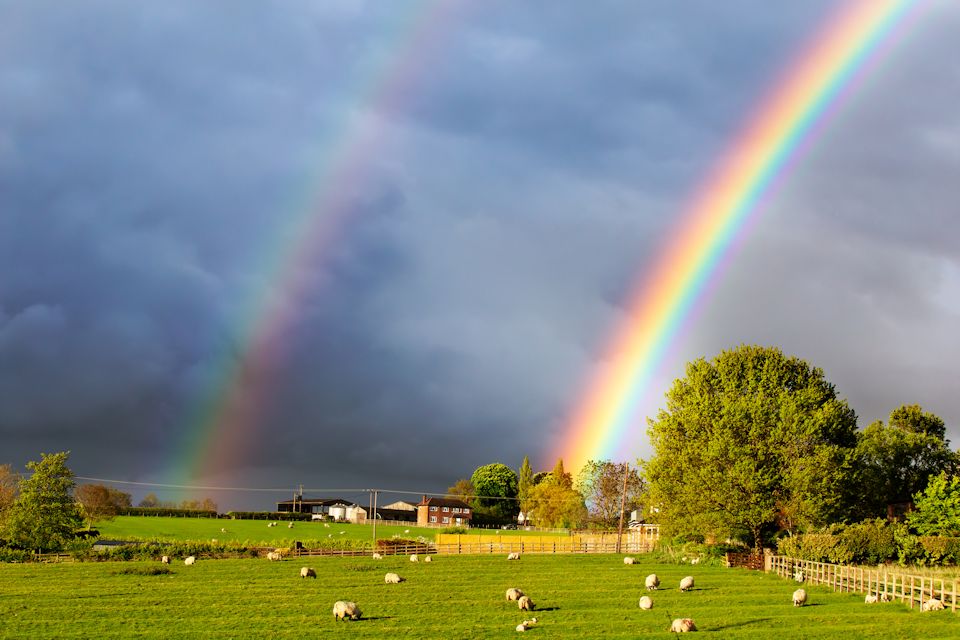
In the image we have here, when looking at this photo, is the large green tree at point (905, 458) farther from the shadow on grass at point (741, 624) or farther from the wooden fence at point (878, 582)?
the shadow on grass at point (741, 624)

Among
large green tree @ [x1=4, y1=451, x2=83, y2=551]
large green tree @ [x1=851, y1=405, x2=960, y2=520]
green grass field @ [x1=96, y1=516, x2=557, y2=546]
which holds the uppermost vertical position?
large green tree @ [x1=851, y1=405, x2=960, y2=520]

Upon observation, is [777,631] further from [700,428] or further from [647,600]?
[700,428]

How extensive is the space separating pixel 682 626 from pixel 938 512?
4450 centimetres

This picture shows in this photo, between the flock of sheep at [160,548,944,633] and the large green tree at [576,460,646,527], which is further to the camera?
the large green tree at [576,460,646,527]

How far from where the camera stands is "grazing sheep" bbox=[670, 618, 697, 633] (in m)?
28.3

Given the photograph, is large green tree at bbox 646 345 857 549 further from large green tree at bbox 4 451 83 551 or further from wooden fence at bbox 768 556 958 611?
large green tree at bbox 4 451 83 551

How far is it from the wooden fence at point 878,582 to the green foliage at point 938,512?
17465 mm

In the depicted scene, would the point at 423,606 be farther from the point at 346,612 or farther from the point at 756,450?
the point at 756,450

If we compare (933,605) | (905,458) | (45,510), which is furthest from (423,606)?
(905,458)

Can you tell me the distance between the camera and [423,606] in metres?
34.9

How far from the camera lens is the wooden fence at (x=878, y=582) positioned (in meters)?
34.6

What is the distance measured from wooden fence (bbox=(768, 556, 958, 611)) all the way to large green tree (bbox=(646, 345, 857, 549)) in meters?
8.75

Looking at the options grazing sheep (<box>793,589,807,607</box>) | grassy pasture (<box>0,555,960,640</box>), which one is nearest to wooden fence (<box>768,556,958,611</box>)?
grassy pasture (<box>0,555,960,640</box>)

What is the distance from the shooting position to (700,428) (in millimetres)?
66688
